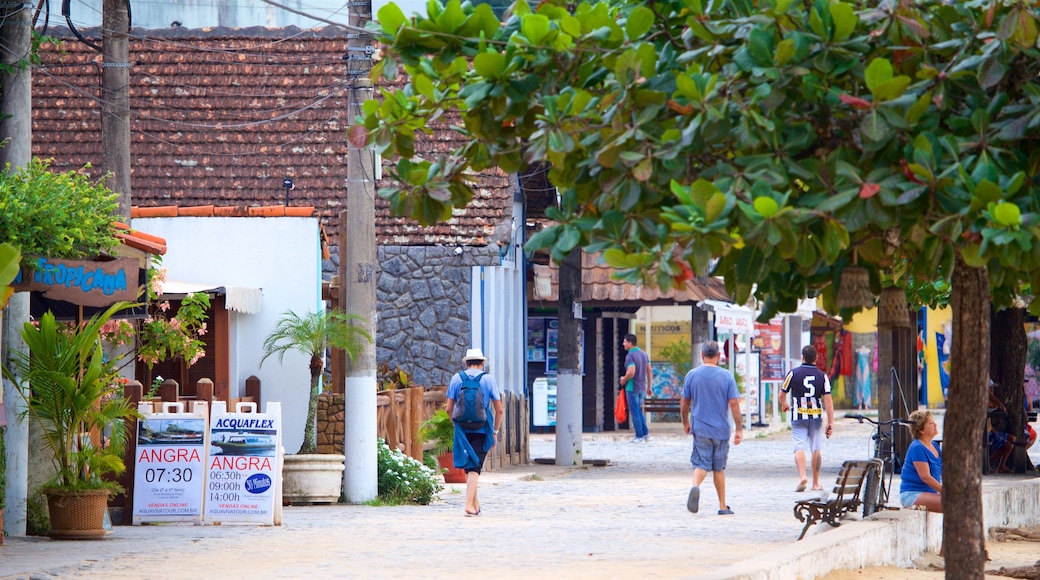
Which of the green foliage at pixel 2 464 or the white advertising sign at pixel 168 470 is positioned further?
the white advertising sign at pixel 168 470

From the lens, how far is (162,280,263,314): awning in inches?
660

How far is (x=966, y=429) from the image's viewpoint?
7.58 m

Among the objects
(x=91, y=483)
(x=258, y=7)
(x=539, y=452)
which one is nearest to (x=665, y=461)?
(x=539, y=452)

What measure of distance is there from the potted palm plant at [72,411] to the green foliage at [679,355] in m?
23.7

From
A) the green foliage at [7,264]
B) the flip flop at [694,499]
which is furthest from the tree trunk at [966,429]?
the flip flop at [694,499]

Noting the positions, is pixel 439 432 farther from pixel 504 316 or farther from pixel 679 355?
pixel 679 355

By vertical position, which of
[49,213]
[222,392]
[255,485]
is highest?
[49,213]

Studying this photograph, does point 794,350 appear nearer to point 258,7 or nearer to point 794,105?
point 258,7

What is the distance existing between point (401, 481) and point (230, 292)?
285 centimetres

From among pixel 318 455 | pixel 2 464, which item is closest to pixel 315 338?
pixel 318 455

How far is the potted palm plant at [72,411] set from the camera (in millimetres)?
11727

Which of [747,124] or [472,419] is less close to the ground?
[747,124]

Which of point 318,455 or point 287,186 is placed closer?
point 318,455

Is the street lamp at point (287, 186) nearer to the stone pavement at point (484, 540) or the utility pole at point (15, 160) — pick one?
the stone pavement at point (484, 540)
